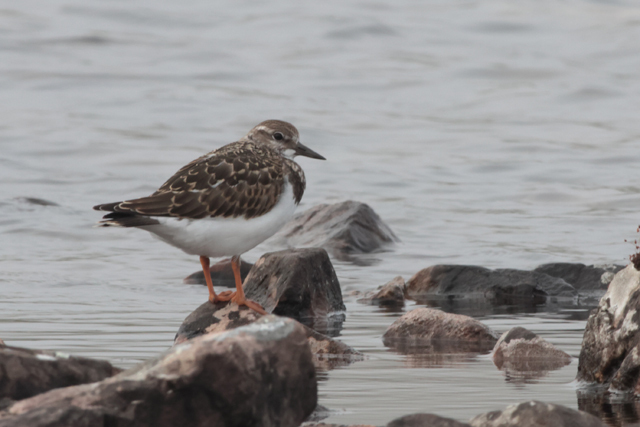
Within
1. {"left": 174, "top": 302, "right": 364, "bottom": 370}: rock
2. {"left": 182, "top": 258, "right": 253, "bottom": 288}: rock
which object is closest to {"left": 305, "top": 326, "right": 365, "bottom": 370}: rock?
{"left": 174, "top": 302, "right": 364, "bottom": 370}: rock

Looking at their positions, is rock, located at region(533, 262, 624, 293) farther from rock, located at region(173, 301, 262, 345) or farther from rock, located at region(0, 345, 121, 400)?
rock, located at region(0, 345, 121, 400)

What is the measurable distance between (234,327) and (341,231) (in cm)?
565

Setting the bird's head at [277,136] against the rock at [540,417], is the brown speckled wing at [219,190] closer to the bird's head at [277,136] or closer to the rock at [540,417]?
the bird's head at [277,136]

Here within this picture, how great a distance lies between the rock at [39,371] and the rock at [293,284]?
3547 mm

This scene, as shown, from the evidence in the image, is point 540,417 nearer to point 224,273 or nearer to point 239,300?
point 239,300

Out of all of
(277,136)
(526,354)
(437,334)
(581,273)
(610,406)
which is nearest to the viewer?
(610,406)

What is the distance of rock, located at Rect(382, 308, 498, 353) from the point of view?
7020 millimetres

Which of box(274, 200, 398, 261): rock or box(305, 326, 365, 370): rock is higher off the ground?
box(274, 200, 398, 261): rock

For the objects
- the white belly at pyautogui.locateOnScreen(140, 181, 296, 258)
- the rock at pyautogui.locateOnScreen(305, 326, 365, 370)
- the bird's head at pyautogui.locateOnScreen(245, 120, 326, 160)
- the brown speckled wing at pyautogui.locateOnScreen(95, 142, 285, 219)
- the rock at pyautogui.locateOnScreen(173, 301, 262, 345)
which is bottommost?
the rock at pyautogui.locateOnScreen(305, 326, 365, 370)

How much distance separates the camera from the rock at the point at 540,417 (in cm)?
429

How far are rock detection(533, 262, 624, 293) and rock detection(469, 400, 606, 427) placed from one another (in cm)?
560

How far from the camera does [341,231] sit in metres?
12.5

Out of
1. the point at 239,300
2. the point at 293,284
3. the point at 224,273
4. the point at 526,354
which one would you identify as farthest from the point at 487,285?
the point at 239,300

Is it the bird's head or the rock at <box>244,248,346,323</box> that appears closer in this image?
the bird's head
